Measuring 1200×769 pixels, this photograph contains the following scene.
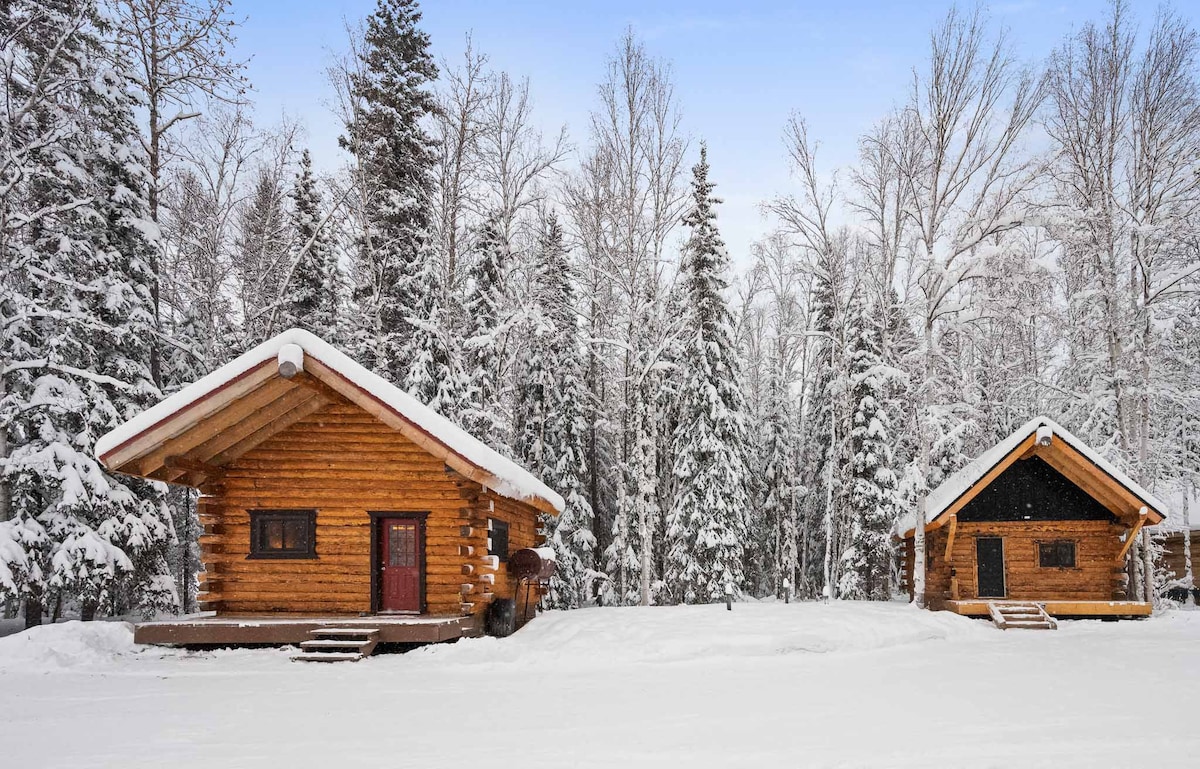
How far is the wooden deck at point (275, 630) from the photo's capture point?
13688 millimetres

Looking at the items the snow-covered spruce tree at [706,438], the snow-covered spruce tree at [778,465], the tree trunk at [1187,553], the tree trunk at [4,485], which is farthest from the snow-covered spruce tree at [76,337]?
the tree trunk at [1187,553]

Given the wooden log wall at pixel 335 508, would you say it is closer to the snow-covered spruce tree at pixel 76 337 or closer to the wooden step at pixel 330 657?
the wooden step at pixel 330 657

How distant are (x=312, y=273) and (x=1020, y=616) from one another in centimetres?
2372

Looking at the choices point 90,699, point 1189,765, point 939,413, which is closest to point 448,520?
point 90,699

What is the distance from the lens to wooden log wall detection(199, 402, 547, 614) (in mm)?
15234

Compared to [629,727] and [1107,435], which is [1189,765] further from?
[1107,435]

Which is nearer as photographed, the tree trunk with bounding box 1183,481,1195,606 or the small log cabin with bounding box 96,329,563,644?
the small log cabin with bounding box 96,329,563,644

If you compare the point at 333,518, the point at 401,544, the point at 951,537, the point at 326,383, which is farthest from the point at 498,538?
the point at 951,537

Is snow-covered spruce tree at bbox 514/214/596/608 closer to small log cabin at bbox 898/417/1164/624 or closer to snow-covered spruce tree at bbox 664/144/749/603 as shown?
snow-covered spruce tree at bbox 664/144/749/603

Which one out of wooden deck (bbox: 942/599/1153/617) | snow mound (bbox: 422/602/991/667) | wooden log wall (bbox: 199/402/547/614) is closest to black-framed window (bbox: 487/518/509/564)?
wooden log wall (bbox: 199/402/547/614)

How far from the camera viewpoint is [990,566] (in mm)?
22500

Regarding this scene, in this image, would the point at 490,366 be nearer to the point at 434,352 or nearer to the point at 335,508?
the point at 434,352

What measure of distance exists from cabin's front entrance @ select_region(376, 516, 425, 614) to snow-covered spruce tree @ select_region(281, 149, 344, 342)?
544 inches

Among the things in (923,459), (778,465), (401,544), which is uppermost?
(923,459)
